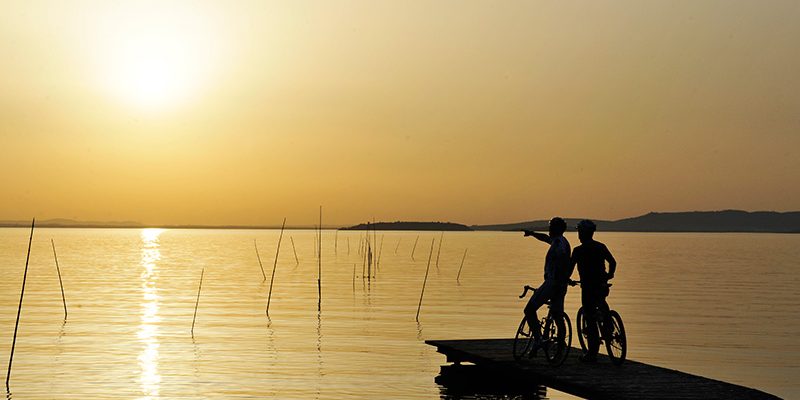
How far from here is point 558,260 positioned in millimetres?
18406

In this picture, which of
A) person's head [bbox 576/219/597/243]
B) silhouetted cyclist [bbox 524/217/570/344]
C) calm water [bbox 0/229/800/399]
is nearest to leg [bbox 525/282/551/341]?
silhouetted cyclist [bbox 524/217/570/344]

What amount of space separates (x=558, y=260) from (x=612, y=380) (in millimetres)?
2332

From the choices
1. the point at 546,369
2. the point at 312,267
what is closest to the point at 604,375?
the point at 546,369

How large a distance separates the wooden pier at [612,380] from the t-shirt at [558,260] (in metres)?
1.80

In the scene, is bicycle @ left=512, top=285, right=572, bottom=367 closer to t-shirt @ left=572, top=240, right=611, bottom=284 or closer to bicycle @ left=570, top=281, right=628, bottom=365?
bicycle @ left=570, top=281, right=628, bottom=365

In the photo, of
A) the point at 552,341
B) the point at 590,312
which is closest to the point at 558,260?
the point at 590,312

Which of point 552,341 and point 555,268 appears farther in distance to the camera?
point 552,341

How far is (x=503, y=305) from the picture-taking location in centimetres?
4825

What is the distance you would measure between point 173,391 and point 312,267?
63921mm

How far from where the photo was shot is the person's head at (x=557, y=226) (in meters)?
18.4

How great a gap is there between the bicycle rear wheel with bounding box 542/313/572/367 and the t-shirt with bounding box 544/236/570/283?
35.5 inches

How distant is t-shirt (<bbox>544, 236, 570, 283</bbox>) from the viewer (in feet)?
60.3

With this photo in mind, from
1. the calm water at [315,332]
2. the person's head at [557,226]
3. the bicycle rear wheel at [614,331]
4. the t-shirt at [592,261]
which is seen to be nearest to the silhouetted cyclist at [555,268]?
the person's head at [557,226]

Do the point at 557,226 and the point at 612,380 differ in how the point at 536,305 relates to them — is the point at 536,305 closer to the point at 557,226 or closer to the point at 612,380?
the point at 557,226
